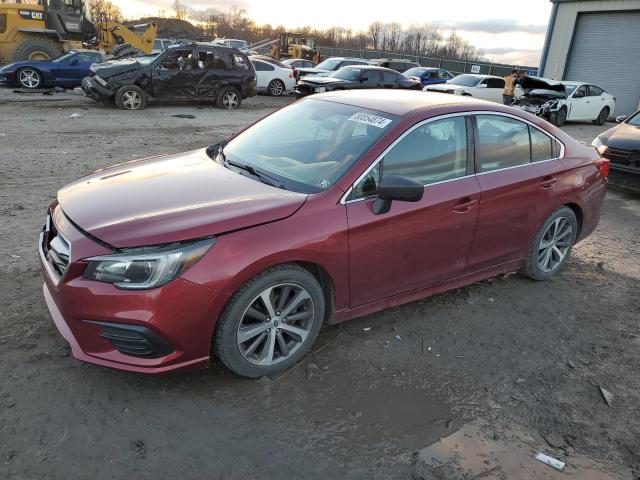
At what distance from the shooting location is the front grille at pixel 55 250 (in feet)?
9.29

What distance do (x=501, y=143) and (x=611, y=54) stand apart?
75.4 feet

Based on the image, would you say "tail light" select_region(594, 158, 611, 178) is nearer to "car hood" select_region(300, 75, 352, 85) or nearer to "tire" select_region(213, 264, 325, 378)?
"tire" select_region(213, 264, 325, 378)

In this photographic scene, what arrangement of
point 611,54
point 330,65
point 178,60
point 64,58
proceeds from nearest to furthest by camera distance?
point 178,60, point 64,58, point 330,65, point 611,54

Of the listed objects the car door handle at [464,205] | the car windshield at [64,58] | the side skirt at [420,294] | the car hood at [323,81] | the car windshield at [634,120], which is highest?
the car door handle at [464,205]

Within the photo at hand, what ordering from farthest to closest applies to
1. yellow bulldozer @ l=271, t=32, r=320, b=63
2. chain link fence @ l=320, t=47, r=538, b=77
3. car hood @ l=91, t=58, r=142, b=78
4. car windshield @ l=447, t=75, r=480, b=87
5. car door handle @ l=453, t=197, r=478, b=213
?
chain link fence @ l=320, t=47, r=538, b=77 < yellow bulldozer @ l=271, t=32, r=320, b=63 < car windshield @ l=447, t=75, r=480, b=87 < car hood @ l=91, t=58, r=142, b=78 < car door handle @ l=453, t=197, r=478, b=213

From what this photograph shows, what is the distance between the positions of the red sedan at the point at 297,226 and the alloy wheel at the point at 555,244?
3 cm

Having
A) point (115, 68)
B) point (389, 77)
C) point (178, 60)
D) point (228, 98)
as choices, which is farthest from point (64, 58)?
point (389, 77)

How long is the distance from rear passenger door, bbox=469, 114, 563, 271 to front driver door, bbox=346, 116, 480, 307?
15 cm

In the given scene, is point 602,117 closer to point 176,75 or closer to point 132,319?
point 176,75

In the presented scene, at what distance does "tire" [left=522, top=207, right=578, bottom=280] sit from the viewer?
453cm

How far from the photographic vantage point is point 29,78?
16469mm

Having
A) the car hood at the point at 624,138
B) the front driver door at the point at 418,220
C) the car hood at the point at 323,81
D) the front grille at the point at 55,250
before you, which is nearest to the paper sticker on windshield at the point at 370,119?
the front driver door at the point at 418,220

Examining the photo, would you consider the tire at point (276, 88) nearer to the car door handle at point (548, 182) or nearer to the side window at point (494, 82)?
the side window at point (494, 82)

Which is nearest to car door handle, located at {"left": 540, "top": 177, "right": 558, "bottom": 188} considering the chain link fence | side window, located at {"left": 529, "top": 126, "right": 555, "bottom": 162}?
side window, located at {"left": 529, "top": 126, "right": 555, "bottom": 162}
